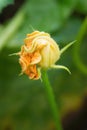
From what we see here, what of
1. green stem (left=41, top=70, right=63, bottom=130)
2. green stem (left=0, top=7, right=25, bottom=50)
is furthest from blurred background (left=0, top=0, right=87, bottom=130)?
green stem (left=41, top=70, right=63, bottom=130)

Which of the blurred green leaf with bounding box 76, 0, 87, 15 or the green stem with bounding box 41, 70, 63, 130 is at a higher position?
the green stem with bounding box 41, 70, 63, 130

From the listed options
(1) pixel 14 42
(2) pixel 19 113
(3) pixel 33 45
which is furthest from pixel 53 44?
(2) pixel 19 113

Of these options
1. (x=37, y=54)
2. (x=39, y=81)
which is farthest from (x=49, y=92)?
(x=39, y=81)

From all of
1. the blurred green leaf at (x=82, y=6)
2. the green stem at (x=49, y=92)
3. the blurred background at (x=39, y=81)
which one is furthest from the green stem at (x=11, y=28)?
the green stem at (x=49, y=92)

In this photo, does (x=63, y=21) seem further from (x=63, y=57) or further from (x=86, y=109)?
(x=86, y=109)

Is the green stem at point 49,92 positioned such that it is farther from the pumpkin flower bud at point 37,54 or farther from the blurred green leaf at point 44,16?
the blurred green leaf at point 44,16

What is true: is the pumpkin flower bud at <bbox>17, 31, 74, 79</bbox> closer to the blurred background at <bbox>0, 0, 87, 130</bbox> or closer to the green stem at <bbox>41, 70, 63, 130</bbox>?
the green stem at <bbox>41, 70, 63, 130</bbox>

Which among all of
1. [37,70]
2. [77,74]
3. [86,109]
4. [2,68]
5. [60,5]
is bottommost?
[86,109]
